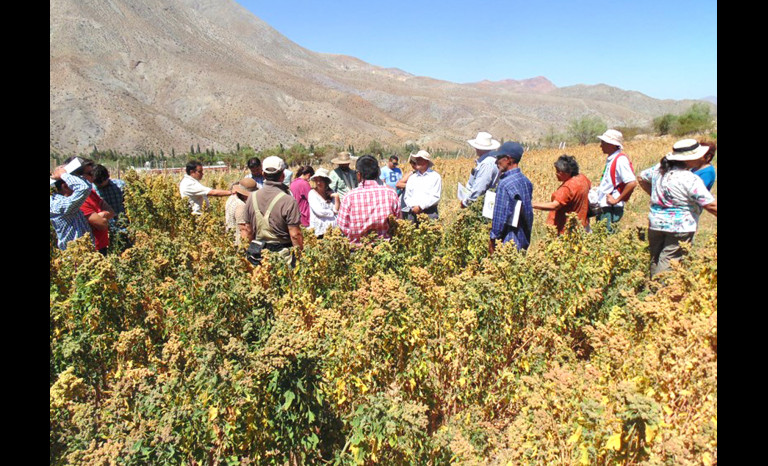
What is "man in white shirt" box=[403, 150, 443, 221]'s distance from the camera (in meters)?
5.57

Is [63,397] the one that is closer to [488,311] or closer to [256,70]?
[488,311]

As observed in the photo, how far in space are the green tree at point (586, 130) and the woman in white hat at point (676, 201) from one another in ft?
A: 116

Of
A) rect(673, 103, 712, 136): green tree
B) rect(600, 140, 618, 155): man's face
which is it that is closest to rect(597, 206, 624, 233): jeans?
rect(600, 140, 618, 155): man's face

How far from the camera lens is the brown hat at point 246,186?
534cm

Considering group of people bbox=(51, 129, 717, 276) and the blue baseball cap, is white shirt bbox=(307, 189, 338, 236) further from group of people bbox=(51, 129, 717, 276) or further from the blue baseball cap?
the blue baseball cap

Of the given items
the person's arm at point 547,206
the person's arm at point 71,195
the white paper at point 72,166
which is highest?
the white paper at point 72,166

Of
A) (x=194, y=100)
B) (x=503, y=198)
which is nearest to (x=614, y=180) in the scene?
(x=503, y=198)

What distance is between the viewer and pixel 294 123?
71500 mm

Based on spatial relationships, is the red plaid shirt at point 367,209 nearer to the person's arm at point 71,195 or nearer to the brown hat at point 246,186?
the brown hat at point 246,186

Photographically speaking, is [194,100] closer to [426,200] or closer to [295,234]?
[426,200]

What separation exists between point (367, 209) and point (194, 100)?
72038 millimetres

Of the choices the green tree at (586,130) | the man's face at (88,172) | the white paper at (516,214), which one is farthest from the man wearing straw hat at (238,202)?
the green tree at (586,130)

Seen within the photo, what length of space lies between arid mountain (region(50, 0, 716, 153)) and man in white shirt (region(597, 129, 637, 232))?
54.8 m
